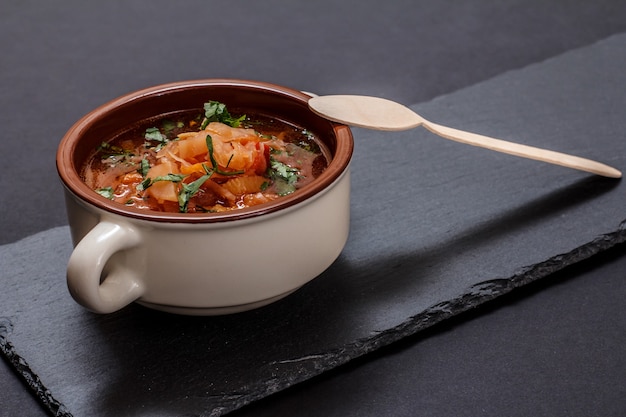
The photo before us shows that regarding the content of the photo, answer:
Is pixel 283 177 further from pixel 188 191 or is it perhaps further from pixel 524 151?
pixel 524 151

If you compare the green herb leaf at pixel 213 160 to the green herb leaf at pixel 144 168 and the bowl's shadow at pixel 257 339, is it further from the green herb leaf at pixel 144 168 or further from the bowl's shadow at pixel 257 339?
the bowl's shadow at pixel 257 339

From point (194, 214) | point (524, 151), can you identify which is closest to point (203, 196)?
point (194, 214)

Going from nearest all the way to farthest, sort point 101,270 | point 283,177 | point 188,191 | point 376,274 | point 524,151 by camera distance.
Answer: point 101,270, point 188,191, point 283,177, point 376,274, point 524,151

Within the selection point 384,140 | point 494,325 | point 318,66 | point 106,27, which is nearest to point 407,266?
point 494,325

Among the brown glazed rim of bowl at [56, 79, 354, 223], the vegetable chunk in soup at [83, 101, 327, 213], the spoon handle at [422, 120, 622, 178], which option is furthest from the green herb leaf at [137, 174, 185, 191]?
the spoon handle at [422, 120, 622, 178]

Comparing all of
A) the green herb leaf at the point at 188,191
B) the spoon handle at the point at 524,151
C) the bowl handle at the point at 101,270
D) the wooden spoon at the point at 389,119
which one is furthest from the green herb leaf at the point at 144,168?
the spoon handle at the point at 524,151

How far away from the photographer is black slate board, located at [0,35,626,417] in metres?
1.63

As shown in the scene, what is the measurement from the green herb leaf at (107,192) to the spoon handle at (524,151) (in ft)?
2.18

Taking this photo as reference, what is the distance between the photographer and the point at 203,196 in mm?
1688

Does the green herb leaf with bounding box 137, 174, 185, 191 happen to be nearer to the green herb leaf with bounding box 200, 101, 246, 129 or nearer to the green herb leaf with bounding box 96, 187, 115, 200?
the green herb leaf with bounding box 96, 187, 115, 200

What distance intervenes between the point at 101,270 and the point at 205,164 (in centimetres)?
31

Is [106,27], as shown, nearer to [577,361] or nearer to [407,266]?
[407,266]

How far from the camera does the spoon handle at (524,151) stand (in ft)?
6.56

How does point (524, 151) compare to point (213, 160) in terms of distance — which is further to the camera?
point (524, 151)
